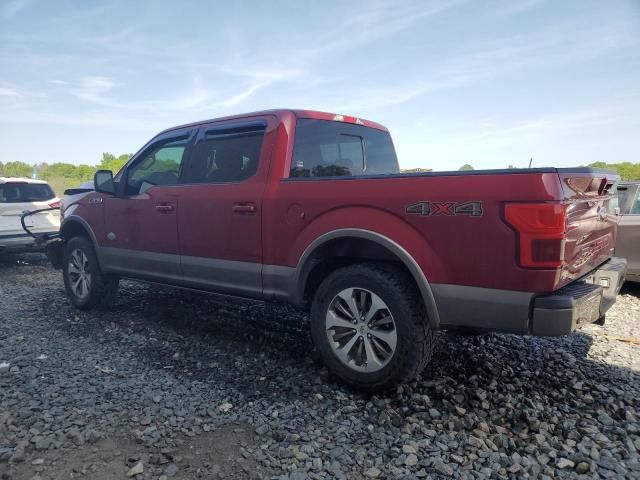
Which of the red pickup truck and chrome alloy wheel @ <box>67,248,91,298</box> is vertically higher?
the red pickup truck

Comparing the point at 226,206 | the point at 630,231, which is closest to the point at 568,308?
the point at 226,206

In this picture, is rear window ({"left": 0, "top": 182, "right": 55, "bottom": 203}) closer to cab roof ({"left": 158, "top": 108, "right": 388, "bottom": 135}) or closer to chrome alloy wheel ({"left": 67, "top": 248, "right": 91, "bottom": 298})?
chrome alloy wheel ({"left": 67, "top": 248, "right": 91, "bottom": 298})

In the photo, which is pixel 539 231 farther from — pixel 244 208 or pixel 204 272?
pixel 204 272

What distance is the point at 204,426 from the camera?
2840mm

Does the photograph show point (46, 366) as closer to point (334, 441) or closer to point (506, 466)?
point (334, 441)

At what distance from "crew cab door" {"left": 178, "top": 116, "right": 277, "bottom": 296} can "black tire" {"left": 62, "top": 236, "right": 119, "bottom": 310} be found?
1.55 m

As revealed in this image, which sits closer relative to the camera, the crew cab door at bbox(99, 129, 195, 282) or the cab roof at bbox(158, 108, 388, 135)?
the cab roof at bbox(158, 108, 388, 135)

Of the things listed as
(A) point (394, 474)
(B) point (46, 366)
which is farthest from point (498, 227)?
(B) point (46, 366)

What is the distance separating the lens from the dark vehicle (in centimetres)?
586

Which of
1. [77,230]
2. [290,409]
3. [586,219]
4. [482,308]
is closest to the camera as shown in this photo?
[482,308]

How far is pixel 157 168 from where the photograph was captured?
4812mm

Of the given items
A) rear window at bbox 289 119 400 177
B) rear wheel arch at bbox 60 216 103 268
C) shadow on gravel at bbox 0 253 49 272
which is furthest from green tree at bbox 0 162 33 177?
rear window at bbox 289 119 400 177

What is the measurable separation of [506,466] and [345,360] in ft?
3.99

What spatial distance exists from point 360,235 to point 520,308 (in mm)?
1086
